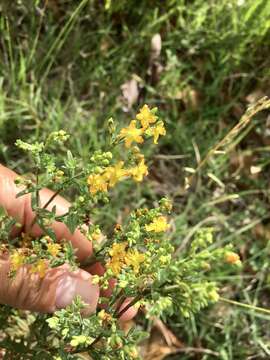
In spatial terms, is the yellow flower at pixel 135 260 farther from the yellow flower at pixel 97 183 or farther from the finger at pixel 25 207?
the finger at pixel 25 207

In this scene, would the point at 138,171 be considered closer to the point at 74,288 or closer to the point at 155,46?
the point at 74,288

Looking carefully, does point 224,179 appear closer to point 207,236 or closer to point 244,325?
point 244,325

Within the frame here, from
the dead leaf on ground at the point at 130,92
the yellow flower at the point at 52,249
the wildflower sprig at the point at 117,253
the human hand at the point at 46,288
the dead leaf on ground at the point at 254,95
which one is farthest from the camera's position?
the dead leaf on ground at the point at 254,95

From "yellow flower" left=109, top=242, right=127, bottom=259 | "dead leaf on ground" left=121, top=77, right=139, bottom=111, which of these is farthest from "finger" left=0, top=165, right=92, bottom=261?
"dead leaf on ground" left=121, top=77, right=139, bottom=111

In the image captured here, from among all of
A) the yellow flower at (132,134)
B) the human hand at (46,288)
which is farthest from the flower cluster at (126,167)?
the human hand at (46,288)

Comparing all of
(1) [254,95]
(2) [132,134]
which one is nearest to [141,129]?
(2) [132,134]

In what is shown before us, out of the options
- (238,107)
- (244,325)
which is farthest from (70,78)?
(244,325)
